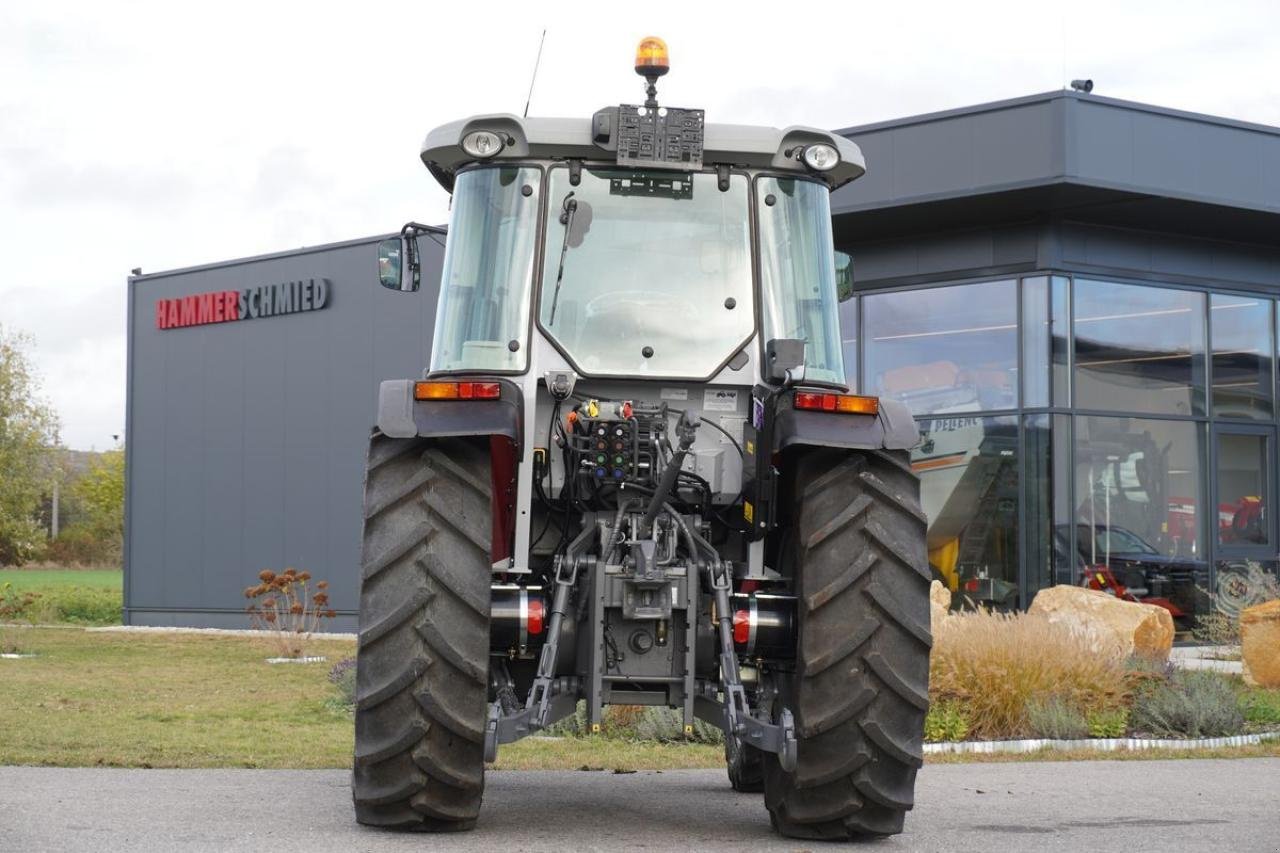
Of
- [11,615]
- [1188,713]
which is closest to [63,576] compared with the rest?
[11,615]

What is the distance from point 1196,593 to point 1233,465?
1971 mm

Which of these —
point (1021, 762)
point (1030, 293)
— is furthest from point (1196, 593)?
A: point (1021, 762)

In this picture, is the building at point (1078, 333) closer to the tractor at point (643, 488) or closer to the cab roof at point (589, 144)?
the cab roof at point (589, 144)

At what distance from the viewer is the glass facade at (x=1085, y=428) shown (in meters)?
21.2

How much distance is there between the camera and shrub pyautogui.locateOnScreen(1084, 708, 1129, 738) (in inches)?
485

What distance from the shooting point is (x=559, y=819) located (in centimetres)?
773

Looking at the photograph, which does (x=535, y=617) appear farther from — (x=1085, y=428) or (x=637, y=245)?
(x=1085, y=428)

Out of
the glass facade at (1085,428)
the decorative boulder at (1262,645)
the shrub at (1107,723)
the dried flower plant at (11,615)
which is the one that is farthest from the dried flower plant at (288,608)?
the shrub at (1107,723)

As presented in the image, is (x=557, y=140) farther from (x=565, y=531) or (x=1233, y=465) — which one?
(x=1233, y=465)

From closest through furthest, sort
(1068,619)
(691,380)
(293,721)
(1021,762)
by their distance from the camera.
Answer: (691,380) → (1021,762) → (293,721) → (1068,619)

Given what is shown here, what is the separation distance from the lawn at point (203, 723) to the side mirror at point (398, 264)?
11.7 feet

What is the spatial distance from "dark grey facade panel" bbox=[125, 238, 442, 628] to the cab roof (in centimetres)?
1941

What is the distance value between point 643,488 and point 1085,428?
15499mm

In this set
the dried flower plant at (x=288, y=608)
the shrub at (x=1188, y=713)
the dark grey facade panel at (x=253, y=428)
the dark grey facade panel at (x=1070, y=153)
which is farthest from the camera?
the dark grey facade panel at (x=253, y=428)
